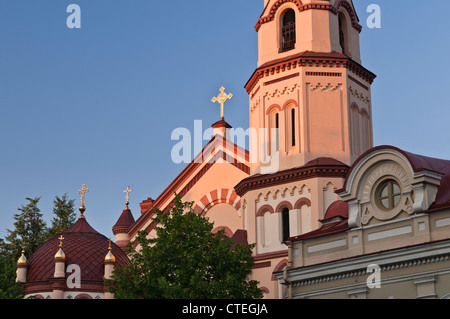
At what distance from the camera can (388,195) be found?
28719 millimetres

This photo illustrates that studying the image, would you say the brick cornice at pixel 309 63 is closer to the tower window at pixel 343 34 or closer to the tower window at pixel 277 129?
the tower window at pixel 343 34

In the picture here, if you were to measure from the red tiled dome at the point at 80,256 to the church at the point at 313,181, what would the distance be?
15cm

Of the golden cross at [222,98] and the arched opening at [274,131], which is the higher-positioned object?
the golden cross at [222,98]

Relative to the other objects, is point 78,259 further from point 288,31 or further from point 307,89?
point 288,31

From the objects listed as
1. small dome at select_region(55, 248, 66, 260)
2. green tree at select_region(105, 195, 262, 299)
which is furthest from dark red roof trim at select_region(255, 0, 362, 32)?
small dome at select_region(55, 248, 66, 260)

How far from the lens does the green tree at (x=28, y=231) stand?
Answer: 2611 inches

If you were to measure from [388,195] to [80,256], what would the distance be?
74.4 ft

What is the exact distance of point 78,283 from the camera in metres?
44.8

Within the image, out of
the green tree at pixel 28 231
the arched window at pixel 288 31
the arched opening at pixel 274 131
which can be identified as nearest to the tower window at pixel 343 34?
the arched window at pixel 288 31
